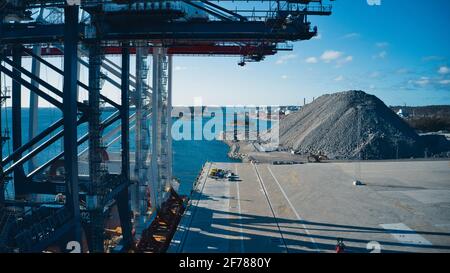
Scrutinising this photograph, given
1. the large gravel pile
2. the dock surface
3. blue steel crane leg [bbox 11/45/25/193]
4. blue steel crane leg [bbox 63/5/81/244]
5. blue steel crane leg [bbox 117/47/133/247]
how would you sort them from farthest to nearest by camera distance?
the large gravel pile
blue steel crane leg [bbox 117/47/133/247]
blue steel crane leg [bbox 11/45/25/193]
the dock surface
blue steel crane leg [bbox 63/5/81/244]

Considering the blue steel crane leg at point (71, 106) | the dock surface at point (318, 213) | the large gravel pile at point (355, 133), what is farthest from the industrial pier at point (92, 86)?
the large gravel pile at point (355, 133)

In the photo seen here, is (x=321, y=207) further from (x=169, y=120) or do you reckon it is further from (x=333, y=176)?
(x=169, y=120)

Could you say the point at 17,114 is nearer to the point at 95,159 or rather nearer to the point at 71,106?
the point at 95,159

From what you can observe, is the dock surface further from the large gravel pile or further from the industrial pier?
the large gravel pile

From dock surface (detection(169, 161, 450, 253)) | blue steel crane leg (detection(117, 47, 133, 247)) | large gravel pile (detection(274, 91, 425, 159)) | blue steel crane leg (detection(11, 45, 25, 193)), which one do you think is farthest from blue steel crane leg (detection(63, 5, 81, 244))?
large gravel pile (detection(274, 91, 425, 159))

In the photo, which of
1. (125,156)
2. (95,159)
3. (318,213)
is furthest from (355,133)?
(95,159)

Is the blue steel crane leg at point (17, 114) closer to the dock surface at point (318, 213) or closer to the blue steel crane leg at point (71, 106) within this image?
the blue steel crane leg at point (71, 106)

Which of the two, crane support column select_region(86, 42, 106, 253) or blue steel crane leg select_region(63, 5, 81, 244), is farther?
crane support column select_region(86, 42, 106, 253)
